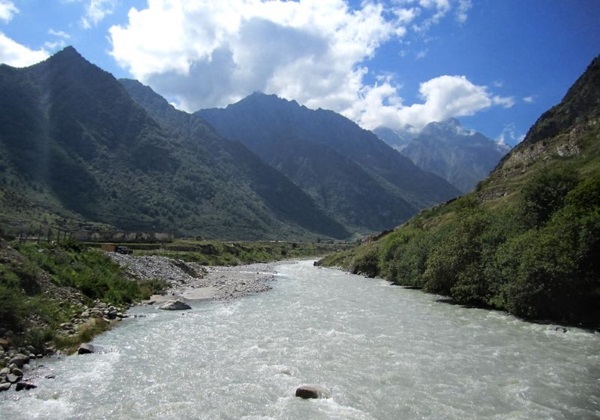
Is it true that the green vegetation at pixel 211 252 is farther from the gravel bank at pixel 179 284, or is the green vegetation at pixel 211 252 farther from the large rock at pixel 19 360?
the large rock at pixel 19 360

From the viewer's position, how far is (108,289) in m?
40.8

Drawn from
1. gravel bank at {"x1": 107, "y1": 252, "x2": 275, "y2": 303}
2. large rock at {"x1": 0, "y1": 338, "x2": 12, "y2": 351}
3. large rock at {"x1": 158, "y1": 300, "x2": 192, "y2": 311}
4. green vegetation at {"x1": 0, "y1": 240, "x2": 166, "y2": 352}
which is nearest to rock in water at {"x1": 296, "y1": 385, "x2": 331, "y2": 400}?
green vegetation at {"x1": 0, "y1": 240, "x2": 166, "y2": 352}

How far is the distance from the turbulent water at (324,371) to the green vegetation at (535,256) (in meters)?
3.59

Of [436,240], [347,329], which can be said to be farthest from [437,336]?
[436,240]

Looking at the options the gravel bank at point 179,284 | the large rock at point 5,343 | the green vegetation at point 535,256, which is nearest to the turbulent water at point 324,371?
the large rock at point 5,343

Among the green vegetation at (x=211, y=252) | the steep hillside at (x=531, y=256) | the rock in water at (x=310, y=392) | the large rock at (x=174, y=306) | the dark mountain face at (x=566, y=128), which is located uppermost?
the dark mountain face at (x=566, y=128)

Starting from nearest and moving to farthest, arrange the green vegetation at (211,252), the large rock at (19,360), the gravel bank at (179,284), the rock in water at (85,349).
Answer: the large rock at (19,360), the rock in water at (85,349), the gravel bank at (179,284), the green vegetation at (211,252)

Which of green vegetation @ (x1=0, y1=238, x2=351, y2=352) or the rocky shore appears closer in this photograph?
the rocky shore

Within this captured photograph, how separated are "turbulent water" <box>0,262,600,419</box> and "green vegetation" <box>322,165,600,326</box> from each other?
3.59 m

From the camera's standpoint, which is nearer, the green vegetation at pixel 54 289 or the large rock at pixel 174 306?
the green vegetation at pixel 54 289

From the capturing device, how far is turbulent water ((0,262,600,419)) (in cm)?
1641

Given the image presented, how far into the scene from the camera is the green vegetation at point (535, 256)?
111ft

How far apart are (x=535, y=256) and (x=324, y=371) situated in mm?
22800

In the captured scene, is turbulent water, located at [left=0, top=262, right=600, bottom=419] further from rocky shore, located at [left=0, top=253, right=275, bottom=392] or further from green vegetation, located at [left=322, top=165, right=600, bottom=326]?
green vegetation, located at [left=322, top=165, right=600, bottom=326]
